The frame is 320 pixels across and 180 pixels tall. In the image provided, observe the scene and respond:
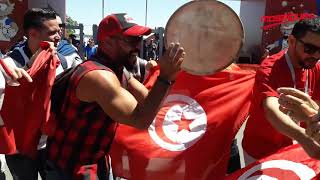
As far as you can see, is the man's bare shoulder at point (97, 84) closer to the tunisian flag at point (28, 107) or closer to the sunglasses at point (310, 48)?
the tunisian flag at point (28, 107)

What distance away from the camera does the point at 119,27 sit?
102 inches

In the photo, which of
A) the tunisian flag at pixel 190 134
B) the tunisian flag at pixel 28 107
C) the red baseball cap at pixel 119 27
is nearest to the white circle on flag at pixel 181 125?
the tunisian flag at pixel 190 134

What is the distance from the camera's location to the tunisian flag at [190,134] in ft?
11.9

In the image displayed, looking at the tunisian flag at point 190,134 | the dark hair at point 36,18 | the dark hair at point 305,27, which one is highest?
the dark hair at point 305,27

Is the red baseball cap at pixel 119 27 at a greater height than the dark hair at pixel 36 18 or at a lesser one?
greater

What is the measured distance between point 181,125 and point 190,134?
0.15 metres

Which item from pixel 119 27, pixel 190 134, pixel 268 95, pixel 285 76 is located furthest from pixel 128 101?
pixel 190 134

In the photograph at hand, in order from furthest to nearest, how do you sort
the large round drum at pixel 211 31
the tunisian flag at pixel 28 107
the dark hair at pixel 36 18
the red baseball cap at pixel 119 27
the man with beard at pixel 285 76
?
the dark hair at pixel 36 18 → the tunisian flag at pixel 28 107 → the man with beard at pixel 285 76 → the large round drum at pixel 211 31 → the red baseball cap at pixel 119 27

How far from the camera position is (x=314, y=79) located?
3105 millimetres

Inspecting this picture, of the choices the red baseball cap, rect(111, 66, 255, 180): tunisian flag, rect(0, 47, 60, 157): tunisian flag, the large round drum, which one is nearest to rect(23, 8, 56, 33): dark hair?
rect(0, 47, 60, 157): tunisian flag

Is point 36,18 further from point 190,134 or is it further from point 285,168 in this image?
point 285,168

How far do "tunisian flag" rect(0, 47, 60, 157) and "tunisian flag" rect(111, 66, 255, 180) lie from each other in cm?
72

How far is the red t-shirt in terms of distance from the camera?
114 inches

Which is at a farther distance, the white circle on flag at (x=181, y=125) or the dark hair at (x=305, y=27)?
the white circle on flag at (x=181, y=125)
